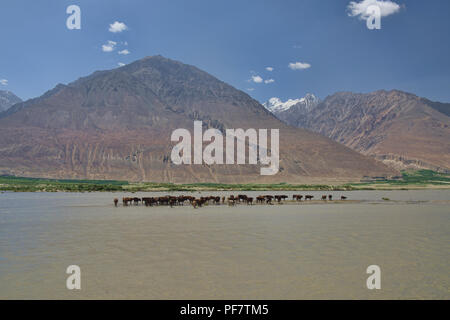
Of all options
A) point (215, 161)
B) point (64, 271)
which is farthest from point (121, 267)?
Answer: point (215, 161)

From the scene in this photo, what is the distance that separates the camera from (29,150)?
15250cm

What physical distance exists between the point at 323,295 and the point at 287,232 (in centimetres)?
1113

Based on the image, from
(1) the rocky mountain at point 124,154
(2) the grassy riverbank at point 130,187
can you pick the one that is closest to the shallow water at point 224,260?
(2) the grassy riverbank at point 130,187

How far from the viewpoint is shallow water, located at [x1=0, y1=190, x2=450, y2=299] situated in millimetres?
10508

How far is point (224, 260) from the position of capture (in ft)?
46.3

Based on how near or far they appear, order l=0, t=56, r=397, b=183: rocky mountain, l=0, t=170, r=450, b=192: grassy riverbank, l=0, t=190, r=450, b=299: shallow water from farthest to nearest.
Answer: l=0, t=56, r=397, b=183: rocky mountain → l=0, t=170, r=450, b=192: grassy riverbank → l=0, t=190, r=450, b=299: shallow water

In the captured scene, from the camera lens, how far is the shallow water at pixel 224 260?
10.5m

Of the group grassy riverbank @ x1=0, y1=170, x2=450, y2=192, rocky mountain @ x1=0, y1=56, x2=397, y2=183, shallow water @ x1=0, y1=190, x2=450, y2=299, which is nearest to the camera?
shallow water @ x1=0, y1=190, x2=450, y2=299

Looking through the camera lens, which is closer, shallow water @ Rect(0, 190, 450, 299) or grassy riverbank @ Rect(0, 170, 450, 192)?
shallow water @ Rect(0, 190, 450, 299)

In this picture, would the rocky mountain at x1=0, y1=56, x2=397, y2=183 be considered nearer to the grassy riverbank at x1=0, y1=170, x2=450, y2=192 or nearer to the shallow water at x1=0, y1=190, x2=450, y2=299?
the grassy riverbank at x1=0, y1=170, x2=450, y2=192

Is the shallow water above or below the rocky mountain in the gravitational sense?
below

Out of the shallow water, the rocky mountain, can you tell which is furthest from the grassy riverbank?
the shallow water

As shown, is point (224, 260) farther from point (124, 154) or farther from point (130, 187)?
point (124, 154)

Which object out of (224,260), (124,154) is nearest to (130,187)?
(124,154)
